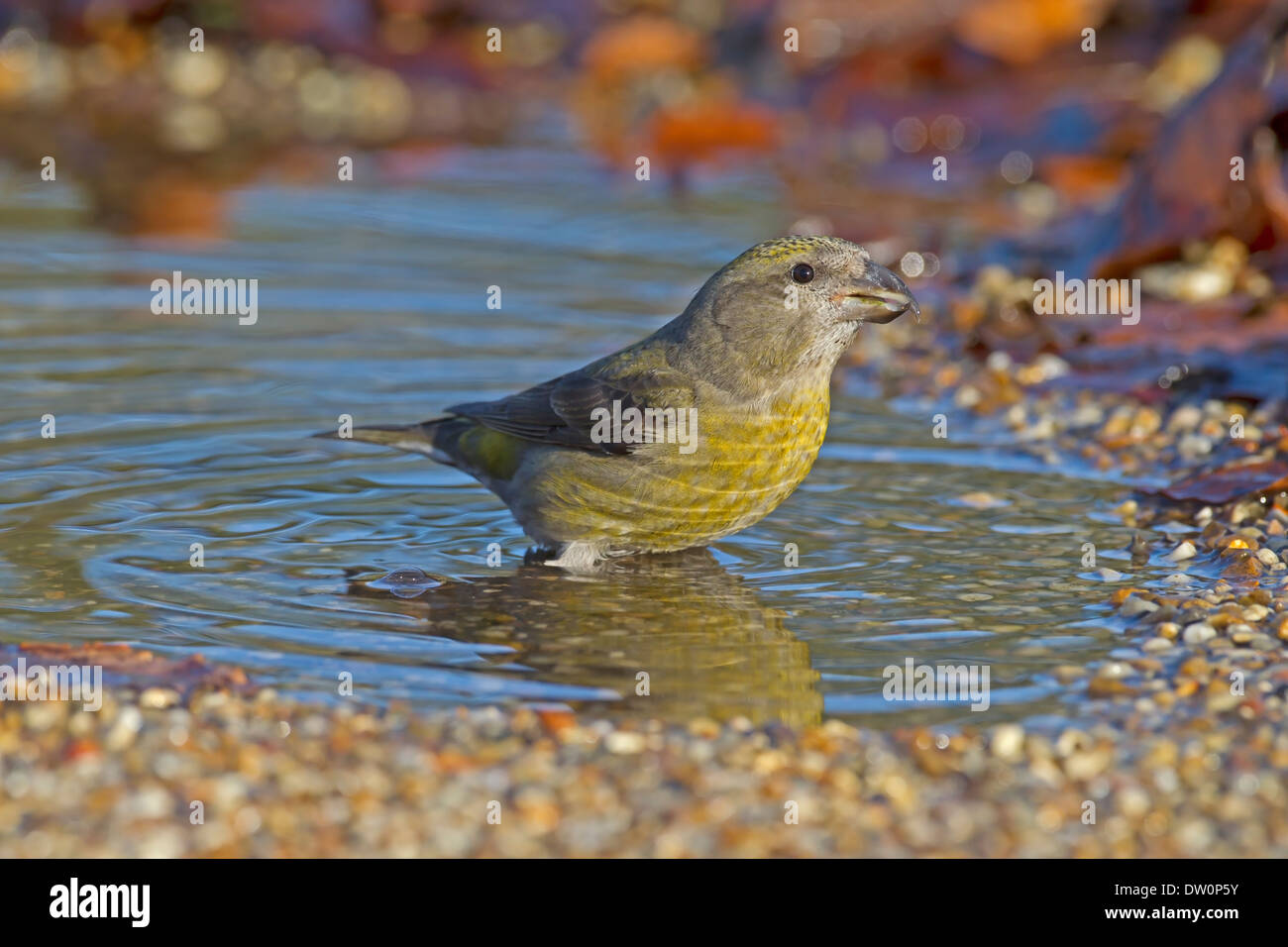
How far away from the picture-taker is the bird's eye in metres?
5.64

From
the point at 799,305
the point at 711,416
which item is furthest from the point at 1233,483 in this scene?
the point at 711,416

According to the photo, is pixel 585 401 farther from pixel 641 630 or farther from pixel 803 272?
pixel 641 630

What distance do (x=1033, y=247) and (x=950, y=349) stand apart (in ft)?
5.56

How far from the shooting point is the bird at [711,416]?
5586mm

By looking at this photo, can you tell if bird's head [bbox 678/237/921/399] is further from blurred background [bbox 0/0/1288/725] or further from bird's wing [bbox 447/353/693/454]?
blurred background [bbox 0/0/1288/725]

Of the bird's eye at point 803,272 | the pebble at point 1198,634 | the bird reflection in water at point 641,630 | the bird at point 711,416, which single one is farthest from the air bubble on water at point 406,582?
the pebble at point 1198,634

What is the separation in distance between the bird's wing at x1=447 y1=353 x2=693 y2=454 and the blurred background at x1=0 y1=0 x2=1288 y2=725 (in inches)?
15.5

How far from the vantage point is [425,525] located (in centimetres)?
620

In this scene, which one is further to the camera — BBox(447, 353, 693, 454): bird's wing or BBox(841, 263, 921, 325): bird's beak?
BBox(447, 353, 693, 454): bird's wing

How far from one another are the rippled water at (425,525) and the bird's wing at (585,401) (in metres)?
0.39

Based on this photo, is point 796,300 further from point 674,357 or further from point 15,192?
point 15,192

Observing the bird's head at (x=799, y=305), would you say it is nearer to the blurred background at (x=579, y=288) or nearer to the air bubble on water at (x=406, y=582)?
the blurred background at (x=579, y=288)

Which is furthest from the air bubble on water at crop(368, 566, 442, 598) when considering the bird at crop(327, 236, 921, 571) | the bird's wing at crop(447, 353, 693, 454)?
the bird's wing at crop(447, 353, 693, 454)
